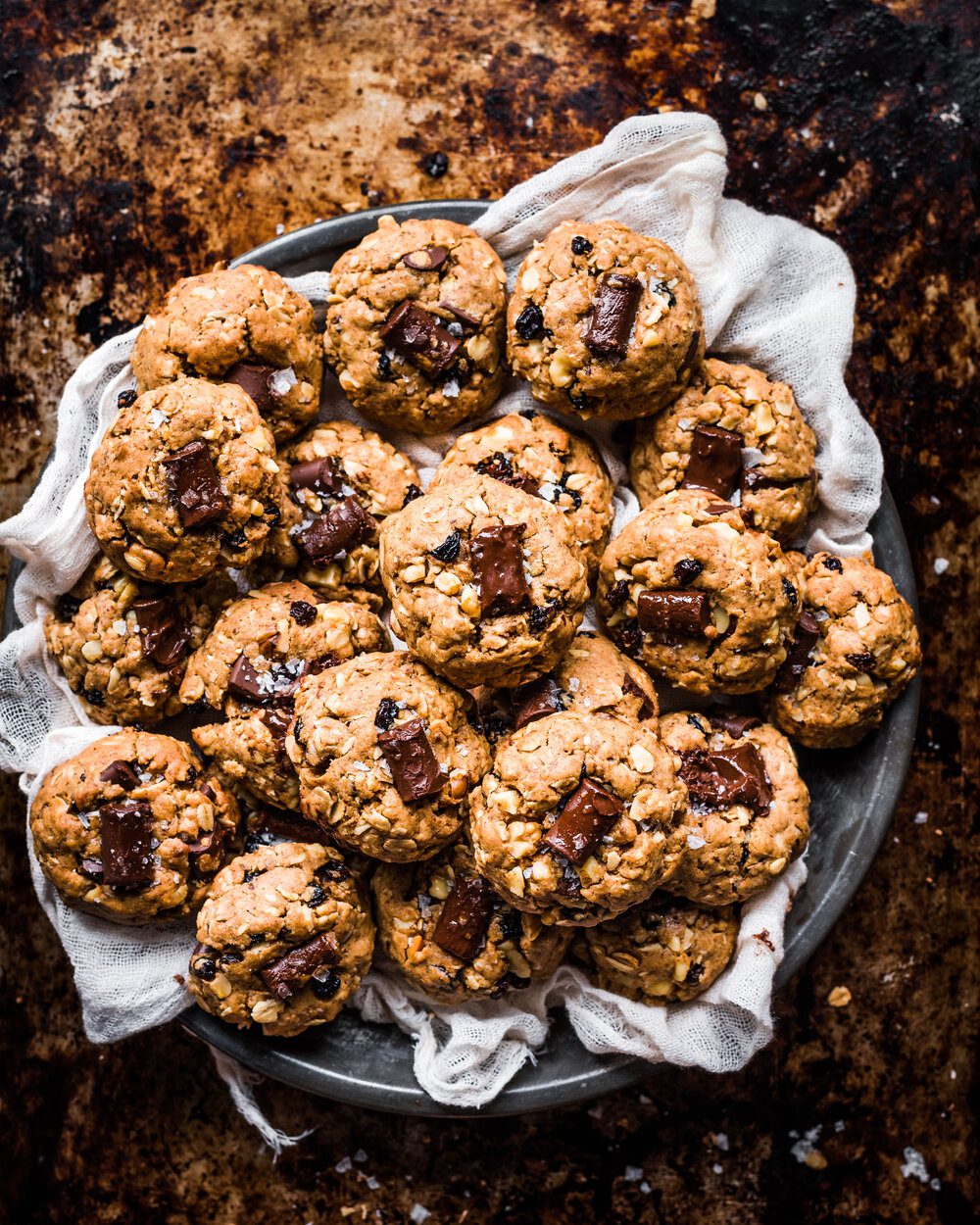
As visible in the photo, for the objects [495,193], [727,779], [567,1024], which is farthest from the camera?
[495,193]

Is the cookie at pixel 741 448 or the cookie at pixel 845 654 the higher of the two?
the cookie at pixel 741 448

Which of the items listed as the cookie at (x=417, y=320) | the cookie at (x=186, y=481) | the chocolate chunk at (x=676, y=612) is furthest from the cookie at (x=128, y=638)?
the chocolate chunk at (x=676, y=612)

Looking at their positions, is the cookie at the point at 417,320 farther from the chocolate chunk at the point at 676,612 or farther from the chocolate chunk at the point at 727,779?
the chocolate chunk at the point at 727,779

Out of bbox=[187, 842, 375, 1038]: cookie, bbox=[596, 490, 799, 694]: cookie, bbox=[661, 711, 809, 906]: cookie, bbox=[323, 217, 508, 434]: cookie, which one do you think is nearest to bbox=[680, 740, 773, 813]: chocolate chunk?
bbox=[661, 711, 809, 906]: cookie

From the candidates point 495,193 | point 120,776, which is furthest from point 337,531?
point 495,193

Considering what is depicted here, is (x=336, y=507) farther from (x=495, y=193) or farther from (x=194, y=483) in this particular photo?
(x=495, y=193)

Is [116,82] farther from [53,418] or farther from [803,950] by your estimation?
[803,950]

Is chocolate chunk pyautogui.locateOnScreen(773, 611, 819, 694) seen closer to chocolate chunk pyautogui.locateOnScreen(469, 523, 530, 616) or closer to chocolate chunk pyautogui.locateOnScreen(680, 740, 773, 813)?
chocolate chunk pyautogui.locateOnScreen(680, 740, 773, 813)
